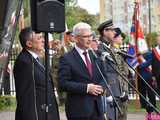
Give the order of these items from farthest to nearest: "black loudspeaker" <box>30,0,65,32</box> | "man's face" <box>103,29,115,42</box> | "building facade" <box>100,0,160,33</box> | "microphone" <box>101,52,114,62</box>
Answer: "building facade" <box>100,0,160,33</box> < "man's face" <box>103,29,115,42</box> < "microphone" <box>101,52,114,62</box> < "black loudspeaker" <box>30,0,65,32</box>

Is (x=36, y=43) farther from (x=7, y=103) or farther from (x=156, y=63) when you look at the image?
(x=7, y=103)

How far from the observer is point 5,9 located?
26.7 ft

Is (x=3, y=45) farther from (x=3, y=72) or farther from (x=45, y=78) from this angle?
(x=45, y=78)

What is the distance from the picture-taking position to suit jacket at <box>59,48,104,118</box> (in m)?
7.51

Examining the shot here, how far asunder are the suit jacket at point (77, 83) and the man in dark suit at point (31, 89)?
0.19 metres

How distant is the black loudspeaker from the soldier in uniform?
733 millimetres

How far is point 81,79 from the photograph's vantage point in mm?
7590

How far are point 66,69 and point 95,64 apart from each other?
0.39 metres

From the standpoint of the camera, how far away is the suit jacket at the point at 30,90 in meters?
7.35

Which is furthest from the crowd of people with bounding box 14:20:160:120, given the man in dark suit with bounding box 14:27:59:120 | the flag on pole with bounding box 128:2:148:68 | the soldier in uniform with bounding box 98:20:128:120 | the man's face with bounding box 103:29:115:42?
the flag on pole with bounding box 128:2:148:68

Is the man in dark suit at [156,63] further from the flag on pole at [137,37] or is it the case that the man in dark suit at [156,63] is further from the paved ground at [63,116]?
the flag on pole at [137,37]

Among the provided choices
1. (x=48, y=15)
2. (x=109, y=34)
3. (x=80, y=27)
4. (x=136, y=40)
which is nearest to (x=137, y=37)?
(x=136, y=40)

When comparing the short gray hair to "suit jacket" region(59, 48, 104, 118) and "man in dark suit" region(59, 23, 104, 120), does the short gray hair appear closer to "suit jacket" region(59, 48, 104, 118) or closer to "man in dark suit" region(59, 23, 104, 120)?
"man in dark suit" region(59, 23, 104, 120)

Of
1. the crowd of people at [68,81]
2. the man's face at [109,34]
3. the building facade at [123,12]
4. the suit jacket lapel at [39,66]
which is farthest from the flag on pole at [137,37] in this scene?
the building facade at [123,12]
